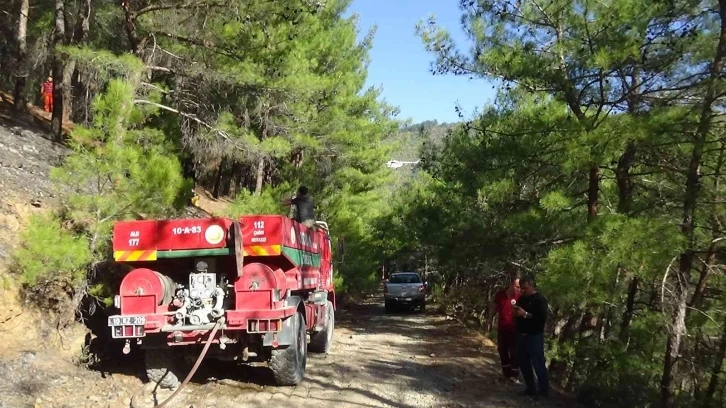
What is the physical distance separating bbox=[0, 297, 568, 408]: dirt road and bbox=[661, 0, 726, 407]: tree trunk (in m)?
2.45

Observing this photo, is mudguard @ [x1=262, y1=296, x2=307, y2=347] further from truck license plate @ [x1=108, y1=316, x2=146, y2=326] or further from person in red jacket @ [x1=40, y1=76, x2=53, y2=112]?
person in red jacket @ [x1=40, y1=76, x2=53, y2=112]

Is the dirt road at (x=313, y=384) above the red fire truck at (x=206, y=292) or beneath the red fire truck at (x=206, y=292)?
beneath

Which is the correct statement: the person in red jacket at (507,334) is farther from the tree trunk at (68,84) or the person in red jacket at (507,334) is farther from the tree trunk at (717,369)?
the tree trunk at (68,84)

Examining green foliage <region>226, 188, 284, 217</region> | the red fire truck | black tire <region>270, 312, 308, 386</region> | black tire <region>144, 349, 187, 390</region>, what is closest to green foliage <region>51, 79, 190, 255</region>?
the red fire truck

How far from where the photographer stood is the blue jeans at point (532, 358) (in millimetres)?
8344

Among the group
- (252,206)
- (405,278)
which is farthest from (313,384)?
(405,278)

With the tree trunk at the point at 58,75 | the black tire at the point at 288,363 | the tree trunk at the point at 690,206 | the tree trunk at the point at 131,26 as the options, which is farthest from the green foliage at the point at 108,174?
the tree trunk at the point at 690,206

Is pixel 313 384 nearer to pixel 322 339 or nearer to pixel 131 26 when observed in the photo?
pixel 322 339

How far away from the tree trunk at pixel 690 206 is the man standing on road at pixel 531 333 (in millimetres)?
2177

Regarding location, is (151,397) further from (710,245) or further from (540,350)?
(710,245)

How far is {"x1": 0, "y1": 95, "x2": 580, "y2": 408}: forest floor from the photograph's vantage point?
7.16 metres

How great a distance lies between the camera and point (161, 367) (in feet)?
25.3

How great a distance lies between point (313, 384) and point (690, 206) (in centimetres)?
623

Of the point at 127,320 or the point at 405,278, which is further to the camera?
the point at 405,278
